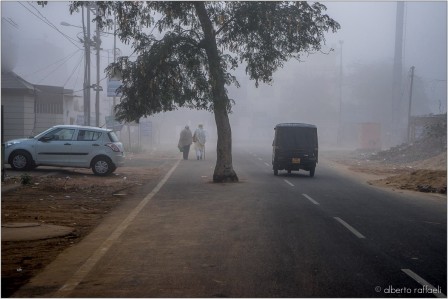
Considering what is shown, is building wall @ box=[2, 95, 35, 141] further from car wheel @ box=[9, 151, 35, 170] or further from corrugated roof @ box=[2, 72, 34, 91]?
car wheel @ box=[9, 151, 35, 170]

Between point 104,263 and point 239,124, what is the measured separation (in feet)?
337

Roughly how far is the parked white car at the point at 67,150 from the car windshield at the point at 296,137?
6875 millimetres

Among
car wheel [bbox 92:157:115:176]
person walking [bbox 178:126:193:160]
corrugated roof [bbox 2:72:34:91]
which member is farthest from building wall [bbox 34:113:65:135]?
car wheel [bbox 92:157:115:176]

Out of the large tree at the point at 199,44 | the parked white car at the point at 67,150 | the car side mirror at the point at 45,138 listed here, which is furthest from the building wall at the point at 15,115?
the large tree at the point at 199,44

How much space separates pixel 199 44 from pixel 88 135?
611cm

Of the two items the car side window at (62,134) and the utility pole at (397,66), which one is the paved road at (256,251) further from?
the utility pole at (397,66)

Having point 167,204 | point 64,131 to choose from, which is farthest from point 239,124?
point 167,204

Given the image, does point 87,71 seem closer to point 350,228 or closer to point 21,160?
point 21,160

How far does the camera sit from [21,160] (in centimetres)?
2098

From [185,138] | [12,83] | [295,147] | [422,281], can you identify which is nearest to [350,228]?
[422,281]

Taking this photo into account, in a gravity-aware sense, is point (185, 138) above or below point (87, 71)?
below

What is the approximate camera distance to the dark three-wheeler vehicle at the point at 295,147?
2267cm

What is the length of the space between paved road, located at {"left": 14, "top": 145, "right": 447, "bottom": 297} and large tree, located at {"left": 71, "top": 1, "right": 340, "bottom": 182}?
16.1 ft

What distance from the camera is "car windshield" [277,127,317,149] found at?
2292cm
